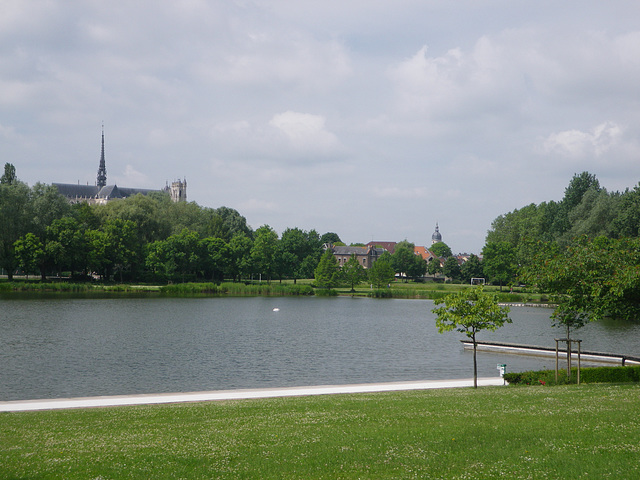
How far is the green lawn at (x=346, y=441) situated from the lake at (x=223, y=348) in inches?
432

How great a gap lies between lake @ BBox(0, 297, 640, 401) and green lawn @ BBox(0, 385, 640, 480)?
10981 millimetres

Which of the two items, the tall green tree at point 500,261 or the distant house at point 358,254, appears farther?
the distant house at point 358,254

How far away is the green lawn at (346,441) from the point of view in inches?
372

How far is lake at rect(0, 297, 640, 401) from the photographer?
88.7 feet

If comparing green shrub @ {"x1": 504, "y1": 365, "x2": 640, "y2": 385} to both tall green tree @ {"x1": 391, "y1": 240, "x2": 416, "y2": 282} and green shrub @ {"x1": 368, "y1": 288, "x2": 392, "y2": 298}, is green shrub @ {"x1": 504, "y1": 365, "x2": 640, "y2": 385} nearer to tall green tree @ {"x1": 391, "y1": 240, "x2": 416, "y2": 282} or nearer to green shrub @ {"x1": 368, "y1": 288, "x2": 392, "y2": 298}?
green shrub @ {"x1": 368, "y1": 288, "x2": 392, "y2": 298}

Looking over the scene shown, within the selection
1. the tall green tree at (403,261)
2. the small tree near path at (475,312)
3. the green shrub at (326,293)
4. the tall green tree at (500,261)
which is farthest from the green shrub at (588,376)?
the tall green tree at (403,261)

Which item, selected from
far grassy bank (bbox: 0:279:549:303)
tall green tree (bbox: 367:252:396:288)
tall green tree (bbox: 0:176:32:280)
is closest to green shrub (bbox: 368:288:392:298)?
far grassy bank (bbox: 0:279:549:303)

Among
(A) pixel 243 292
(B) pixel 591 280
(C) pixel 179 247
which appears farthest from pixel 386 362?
(C) pixel 179 247

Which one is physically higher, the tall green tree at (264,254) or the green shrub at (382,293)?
the tall green tree at (264,254)

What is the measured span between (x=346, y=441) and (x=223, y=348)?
27.5 metres

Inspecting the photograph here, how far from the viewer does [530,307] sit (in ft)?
282

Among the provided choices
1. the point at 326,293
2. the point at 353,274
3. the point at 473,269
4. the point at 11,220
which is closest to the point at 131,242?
the point at 11,220

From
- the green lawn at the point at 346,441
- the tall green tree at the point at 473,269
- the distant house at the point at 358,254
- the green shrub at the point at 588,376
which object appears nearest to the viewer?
the green lawn at the point at 346,441

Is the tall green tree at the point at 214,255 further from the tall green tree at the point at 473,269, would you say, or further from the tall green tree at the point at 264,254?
the tall green tree at the point at 473,269
